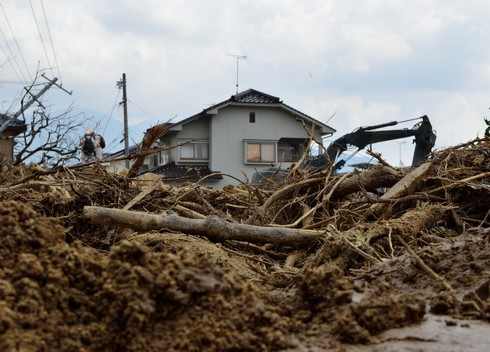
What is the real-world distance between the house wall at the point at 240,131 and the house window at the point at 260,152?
347mm

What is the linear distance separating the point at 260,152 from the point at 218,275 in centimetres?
4202

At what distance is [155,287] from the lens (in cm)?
209

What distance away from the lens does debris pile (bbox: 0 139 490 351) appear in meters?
2.06

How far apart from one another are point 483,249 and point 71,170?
383 centimetres

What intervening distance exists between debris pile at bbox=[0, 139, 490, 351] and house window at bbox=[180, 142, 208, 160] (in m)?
38.0

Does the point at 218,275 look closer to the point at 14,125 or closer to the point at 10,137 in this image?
the point at 10,137

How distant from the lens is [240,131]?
43.5 m

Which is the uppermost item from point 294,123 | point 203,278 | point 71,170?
point 294,123

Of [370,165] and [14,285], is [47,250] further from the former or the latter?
[370,165]

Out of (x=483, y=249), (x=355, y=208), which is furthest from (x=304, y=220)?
(x=483, y=249)

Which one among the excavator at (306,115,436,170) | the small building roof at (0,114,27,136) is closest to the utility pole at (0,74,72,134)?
the small building roof at (0,114,27,136)

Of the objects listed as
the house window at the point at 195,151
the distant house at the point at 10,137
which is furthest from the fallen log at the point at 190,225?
the house window at the point at 195,151

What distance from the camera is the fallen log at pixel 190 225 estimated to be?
4.30 meters

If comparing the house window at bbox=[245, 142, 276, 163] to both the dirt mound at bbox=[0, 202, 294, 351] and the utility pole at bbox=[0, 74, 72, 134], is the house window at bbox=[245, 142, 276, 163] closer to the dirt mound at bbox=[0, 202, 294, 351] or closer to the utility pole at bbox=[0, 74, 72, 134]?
the utility pole at bbox=[0, 74, 72, 134]
